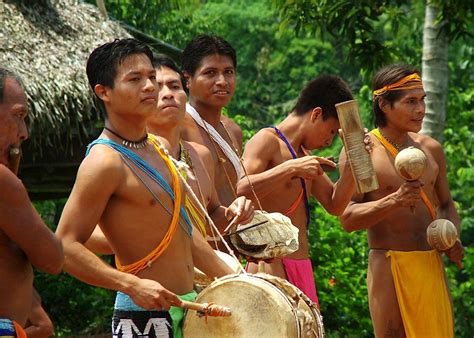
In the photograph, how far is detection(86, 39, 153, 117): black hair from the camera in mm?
5266

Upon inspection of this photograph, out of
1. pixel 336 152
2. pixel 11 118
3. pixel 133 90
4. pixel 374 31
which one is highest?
pixel 336 152

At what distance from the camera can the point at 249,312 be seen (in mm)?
4949

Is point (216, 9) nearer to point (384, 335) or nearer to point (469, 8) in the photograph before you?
point (469, 8)

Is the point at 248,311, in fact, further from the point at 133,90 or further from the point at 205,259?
the point at 133,90

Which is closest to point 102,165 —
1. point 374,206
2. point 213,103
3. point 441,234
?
point 213,103

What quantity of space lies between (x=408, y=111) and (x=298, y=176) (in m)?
1.32

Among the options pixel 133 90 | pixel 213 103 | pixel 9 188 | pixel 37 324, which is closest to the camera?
pixel 9 188

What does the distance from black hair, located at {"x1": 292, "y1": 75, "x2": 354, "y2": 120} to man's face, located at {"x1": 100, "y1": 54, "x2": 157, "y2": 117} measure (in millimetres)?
2623

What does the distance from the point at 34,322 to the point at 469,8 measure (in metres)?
6.36

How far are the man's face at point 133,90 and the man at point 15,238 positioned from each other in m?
0.63

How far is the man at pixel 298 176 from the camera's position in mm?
7238

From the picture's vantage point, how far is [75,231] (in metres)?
A: 4.96

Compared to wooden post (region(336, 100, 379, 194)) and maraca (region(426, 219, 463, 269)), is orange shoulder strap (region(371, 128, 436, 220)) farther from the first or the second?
wooden post (region(336, 100, 379, 194))

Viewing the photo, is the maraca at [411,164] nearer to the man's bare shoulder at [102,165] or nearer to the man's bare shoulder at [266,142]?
the man's bare shoulder at [266,142]
